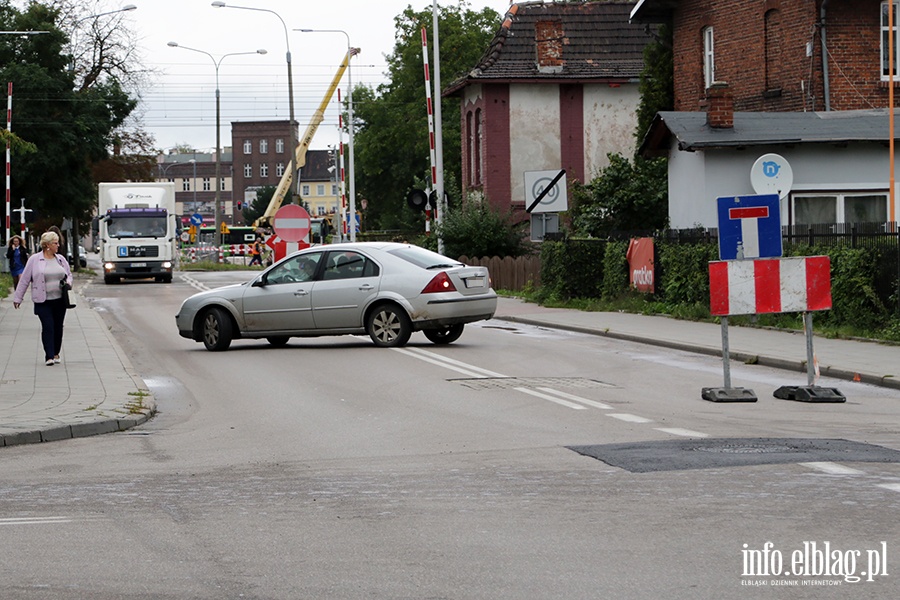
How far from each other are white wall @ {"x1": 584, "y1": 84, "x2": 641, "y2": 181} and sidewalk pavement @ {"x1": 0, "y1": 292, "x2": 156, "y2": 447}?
32327 mm

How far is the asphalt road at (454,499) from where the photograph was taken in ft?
20.2

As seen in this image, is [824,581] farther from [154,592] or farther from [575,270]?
[575,270]

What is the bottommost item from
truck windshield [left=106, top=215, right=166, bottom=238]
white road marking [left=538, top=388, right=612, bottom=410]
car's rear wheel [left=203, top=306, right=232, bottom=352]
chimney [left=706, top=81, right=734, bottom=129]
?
white road marking [left=538, top=388, right=612, bottom=410]

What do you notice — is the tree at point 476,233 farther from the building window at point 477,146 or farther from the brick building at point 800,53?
the building window at point 477,146

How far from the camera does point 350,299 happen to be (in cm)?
2056

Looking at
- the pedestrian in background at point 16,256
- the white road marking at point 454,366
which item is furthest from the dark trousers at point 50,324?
the pedestrian in background at point 16,256

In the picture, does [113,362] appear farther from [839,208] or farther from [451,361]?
[839,208]

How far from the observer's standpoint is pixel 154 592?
235 inches

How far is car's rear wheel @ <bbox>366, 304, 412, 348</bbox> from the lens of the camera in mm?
20469

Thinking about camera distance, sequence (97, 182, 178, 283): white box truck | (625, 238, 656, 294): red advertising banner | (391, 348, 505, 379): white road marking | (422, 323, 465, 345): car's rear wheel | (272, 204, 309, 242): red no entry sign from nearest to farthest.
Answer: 1. (391, 348, 505, 379): white road marking
2. (422, 323, 465, 345): car's rear wheel
3. (625, 238, 656, 294): red advertising banner
4. (272, 204, 309, 242): red no entry sign
5. (97, 182, 178, 283): white box truck

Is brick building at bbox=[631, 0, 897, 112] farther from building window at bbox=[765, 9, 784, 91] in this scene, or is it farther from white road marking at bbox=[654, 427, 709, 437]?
white road marking at bbox=[654, 427, 709, 437]

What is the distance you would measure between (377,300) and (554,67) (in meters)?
33.7

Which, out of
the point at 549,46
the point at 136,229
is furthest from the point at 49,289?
the point at 549,46

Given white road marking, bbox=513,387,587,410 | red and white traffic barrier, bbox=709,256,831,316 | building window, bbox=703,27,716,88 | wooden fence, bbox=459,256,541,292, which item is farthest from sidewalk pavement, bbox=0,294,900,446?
building window, bbox=703,27,716,88
